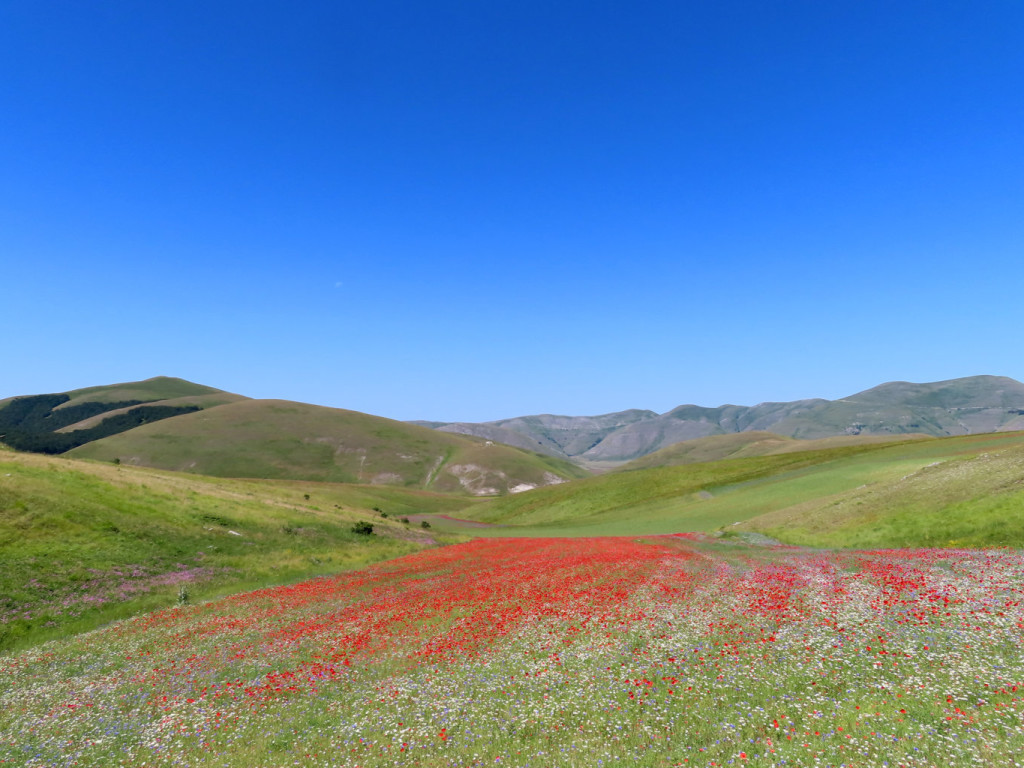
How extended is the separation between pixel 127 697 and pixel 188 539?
31.2 m

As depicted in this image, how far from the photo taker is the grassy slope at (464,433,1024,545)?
65.2m

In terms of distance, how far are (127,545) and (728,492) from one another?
8274 centimetres

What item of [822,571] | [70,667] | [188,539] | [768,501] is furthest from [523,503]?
[70,667]

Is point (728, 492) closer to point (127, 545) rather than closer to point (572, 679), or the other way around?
point (572, 679)

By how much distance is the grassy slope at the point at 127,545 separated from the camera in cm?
2917

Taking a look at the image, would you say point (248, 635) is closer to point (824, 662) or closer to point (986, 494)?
point (824, 662)

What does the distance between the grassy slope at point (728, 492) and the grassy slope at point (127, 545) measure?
39.1 metres

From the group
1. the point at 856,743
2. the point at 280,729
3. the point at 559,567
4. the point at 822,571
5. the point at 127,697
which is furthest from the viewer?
the point at 559,567

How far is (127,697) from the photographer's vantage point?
55.2 feet

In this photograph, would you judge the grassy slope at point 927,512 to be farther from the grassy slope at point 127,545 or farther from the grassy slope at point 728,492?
the grassy slope at point 127,545

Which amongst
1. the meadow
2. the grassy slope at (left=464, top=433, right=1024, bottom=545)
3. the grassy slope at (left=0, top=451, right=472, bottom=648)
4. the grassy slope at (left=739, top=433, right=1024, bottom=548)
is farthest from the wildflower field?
the grassy slope at (left=464, top=433, right=1024, bottom=545)

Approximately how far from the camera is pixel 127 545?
1513 inches

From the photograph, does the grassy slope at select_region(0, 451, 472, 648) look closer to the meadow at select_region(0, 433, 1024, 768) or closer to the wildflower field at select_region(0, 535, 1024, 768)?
the meadow at select_region(0, 433, 1024, 768)

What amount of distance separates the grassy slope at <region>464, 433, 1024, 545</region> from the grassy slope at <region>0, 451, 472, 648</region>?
39141 millimetres
